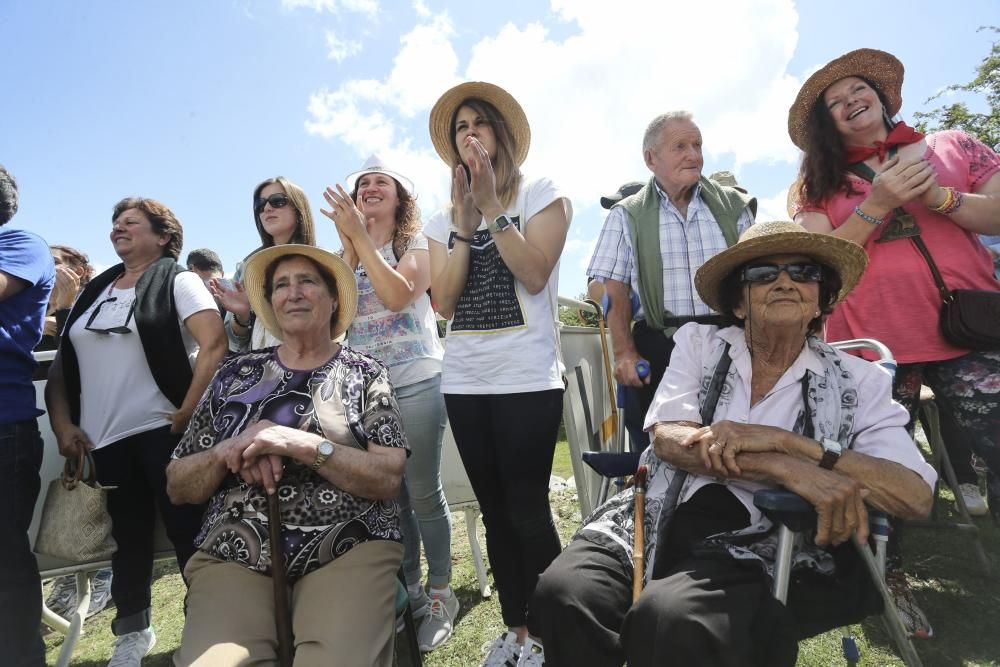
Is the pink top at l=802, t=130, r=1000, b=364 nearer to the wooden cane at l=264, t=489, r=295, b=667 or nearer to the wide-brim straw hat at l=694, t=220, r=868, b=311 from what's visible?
the wide-brim straw hat at l=694, t=220, r=868, b=311

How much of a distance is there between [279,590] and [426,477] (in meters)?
0.98

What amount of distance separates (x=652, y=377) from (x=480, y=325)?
93 cm

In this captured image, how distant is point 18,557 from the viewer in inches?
88.8

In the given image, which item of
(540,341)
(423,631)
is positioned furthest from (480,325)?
(423,631)

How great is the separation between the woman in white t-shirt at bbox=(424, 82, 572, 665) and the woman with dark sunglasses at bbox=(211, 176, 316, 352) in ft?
3.05

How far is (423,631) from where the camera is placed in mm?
2701

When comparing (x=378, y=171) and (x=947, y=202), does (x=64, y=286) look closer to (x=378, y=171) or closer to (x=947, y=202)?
(x=378, y=171)

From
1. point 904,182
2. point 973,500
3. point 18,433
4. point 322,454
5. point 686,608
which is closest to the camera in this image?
point 686,608

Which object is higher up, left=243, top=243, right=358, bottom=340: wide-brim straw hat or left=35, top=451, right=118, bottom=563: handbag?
left=243, top=243, right=358, bottom=340: wide-brim straw hat

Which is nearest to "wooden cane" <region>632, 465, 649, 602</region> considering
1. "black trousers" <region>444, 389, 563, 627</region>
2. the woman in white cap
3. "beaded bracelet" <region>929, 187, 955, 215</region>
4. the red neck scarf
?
"black trousers" <region>444, 389, 563, 627</region>

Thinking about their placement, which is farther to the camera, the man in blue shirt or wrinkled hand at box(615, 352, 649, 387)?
wrinkled hand at box(615, 352, 649, 387)

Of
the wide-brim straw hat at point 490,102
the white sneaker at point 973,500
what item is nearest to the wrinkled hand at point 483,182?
the wide-brim straw hat at point 490,102

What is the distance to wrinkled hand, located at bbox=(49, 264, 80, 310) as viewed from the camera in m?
4.26

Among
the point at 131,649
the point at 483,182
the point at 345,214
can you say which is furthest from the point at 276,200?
the point at 131,649
